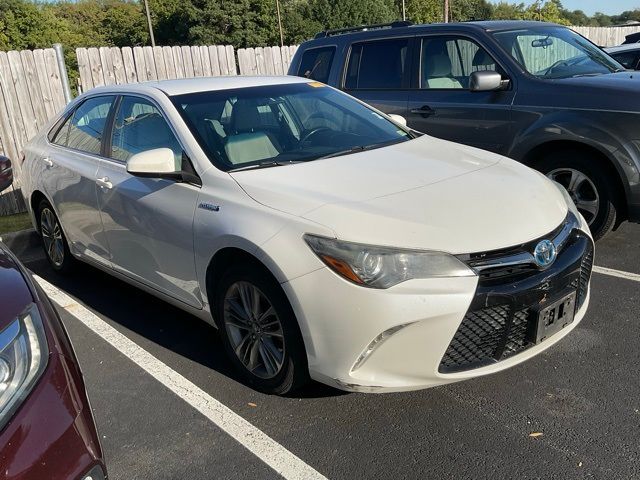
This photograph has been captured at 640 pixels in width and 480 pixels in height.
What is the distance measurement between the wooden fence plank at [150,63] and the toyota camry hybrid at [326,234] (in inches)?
215

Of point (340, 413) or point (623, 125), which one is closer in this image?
point (340, 413)

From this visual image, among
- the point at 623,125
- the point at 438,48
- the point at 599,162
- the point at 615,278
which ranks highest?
the point at 438,48

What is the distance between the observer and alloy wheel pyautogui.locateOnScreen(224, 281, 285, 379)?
3037mm

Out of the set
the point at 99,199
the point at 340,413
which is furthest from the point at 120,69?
the point at 340,413

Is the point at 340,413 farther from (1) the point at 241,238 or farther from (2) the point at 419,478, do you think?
(1) the point at 241,238

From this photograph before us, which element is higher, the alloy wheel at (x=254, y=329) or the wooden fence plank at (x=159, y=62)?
the wooden fence plank at (x=159, y=62)

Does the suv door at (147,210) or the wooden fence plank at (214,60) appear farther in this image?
the wooden fence plank at (214,60)

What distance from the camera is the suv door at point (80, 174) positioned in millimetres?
4344

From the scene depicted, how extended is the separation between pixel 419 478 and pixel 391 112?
4.36 meters

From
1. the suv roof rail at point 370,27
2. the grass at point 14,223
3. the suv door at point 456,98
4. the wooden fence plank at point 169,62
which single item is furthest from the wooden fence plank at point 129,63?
the suv door at point 456,98

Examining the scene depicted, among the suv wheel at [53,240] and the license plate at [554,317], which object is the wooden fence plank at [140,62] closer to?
the suv wheel at [53,240]

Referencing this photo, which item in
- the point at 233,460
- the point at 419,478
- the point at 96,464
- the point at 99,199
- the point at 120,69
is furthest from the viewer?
the point at 120,69

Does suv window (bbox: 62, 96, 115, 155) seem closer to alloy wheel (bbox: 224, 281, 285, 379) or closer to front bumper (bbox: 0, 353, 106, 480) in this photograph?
alloy wheel (bbox: 224, 281, 285, 379)

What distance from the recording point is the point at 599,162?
488cm
